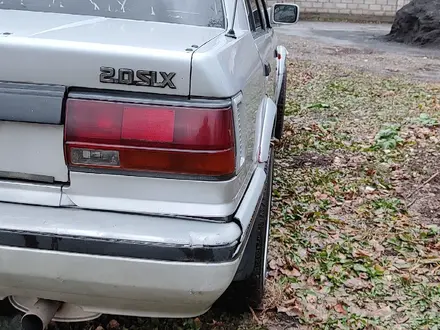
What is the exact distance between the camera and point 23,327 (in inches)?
79.0

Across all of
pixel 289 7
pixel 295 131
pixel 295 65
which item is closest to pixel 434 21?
pixel 295 65

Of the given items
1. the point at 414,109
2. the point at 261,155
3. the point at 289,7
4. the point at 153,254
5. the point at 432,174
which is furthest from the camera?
the point at 414,109

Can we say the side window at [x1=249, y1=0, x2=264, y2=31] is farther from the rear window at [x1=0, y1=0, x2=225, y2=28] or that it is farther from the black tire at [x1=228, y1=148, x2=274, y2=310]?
the black tire at [x1=228, y1=148, x2=274, y2=310]

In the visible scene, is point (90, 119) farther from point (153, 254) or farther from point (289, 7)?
point (289, 7)

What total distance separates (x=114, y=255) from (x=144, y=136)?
1.25 feet

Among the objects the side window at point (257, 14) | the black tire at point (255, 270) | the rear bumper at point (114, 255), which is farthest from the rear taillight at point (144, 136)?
the side window at point (257, 14)

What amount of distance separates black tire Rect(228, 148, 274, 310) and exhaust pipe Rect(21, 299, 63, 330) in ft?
2.78

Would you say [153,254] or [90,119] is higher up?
[90,119]

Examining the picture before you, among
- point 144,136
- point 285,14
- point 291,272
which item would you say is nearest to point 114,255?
point 144,136

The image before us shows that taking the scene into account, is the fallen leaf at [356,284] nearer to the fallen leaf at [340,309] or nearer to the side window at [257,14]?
the fallen leaf at [340,309]

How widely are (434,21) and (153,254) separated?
15392 millimetres

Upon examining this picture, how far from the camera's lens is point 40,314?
6.45 feet

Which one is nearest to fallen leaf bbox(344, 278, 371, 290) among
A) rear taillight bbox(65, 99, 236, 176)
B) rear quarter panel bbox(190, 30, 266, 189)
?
rear quarter panel bbox(190, 30, 266, 189)

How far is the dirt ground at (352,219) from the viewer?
2910 mm
